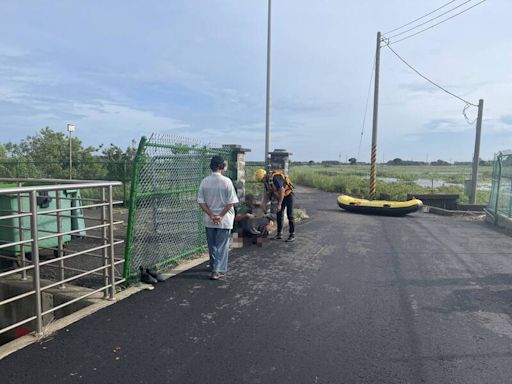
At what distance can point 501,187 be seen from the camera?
12.9 metres

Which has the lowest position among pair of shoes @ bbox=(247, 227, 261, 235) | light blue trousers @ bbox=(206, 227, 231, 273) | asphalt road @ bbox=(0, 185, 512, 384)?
asphalt road @ bbox=(0, 185, 512, 384)

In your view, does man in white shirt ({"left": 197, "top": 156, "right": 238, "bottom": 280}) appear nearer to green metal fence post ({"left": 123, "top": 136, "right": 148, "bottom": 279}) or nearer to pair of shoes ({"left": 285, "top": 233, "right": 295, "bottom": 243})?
green metal fence post ({"left": 123, "top": 136, "right": 148, "bottom": 279})

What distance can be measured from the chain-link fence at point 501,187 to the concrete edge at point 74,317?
10.6m

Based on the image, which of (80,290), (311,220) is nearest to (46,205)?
(80,290)

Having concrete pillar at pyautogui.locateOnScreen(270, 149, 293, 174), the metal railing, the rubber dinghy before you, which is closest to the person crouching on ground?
concrete pillar at pyautogui.locateOnScreen(270, 149, 293, 174)

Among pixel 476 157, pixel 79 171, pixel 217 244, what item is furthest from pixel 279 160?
pixel 476 157

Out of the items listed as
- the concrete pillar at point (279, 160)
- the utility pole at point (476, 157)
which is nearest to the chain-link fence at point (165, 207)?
the concrete pillar at point (279, 160)

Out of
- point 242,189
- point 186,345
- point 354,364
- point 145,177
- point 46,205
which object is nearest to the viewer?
point 354,364

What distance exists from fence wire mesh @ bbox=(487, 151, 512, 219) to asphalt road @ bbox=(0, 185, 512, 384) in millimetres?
6465

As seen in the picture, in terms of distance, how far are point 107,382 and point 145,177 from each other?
2.96 meters

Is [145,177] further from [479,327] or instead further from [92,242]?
[479,327]

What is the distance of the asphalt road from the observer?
320 centimetres

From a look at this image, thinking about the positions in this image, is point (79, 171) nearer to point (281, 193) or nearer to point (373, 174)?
point (281, 193)

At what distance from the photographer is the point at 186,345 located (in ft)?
11.9
